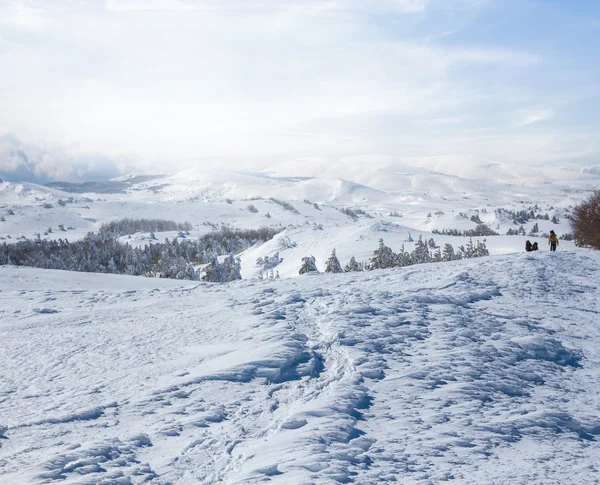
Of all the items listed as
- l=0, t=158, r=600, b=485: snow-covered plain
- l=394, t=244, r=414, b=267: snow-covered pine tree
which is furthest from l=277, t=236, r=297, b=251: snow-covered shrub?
l=0, t=158, r=600, b=485: snow-covered plain

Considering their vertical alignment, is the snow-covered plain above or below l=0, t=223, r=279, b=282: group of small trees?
above

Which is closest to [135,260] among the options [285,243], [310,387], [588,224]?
[285,243]

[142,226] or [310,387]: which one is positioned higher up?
[142,226]

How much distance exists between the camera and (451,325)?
39.8ft

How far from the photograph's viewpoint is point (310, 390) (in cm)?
842

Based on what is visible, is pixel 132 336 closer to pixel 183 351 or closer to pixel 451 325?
pixel 183 351

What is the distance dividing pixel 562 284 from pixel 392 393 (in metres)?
12.3

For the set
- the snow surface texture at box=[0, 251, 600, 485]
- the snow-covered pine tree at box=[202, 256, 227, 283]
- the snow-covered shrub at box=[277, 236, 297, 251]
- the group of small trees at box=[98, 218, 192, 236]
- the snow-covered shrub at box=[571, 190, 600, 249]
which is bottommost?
the snow-covered pine tree at box=[202, 256, 227, 283]

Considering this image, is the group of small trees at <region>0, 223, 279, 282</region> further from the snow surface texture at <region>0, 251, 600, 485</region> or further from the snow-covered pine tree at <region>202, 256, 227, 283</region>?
the snow surface texture at <region>0, 251, 600, 485</region>

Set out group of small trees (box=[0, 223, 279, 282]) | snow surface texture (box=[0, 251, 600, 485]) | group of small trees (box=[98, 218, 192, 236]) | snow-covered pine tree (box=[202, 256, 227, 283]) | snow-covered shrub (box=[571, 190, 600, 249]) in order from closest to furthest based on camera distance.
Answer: snow surface texture (box=[0, 251, 600, 485]), snow-covered shrub (box=[571, 190, 600, 249]), snow-covered pine tree (box=[202, 256, 227, 283]), group of small trees (box=[0, 223, 279, 282]), group of small trees (box=[98, 218, 192, 236])

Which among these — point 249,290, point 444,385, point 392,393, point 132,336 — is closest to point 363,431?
point 392,393

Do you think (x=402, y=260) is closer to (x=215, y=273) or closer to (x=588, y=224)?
(x=215, y=273)

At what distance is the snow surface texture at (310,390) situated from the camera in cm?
621

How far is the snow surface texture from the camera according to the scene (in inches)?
244
